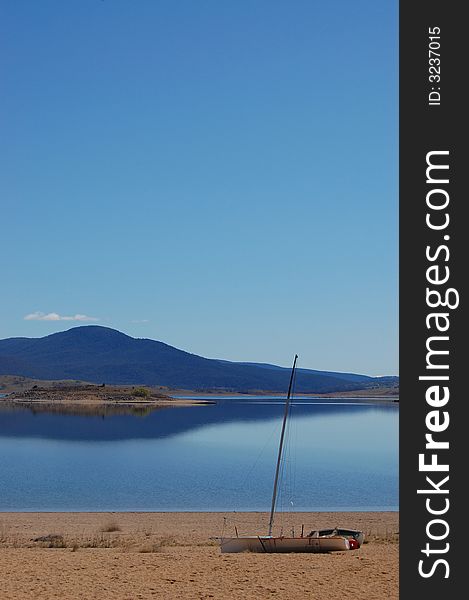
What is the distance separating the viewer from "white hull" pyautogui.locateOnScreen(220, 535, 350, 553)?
1648 centimetres

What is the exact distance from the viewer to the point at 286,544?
54.3 feet

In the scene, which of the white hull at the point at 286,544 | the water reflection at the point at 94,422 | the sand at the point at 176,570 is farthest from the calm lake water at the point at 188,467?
the white hull at the point at 286,544

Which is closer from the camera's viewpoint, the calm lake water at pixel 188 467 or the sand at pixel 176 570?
the sand at pixel 176 570

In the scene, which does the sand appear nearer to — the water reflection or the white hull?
the white hull

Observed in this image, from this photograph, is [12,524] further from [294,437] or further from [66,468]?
[294,437]

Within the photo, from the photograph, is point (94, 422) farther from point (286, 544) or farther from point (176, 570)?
point (176, 570)

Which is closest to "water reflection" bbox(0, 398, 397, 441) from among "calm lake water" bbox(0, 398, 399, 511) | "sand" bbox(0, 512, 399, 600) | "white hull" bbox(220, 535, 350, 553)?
"calm lake water" bbox(0, 398, 399, 511)

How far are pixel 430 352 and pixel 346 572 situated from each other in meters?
6.25

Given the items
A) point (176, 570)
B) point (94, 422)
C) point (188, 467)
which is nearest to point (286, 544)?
point (176, 570)

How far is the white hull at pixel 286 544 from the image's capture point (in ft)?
54.1

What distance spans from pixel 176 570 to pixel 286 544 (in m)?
3.21

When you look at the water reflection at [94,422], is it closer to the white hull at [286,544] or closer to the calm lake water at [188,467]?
the calm lake water at [188,467]

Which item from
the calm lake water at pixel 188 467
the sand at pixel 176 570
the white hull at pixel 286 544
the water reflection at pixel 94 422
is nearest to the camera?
the sand at pixel 176 570

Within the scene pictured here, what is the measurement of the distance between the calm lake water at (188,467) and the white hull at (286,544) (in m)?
11.8
